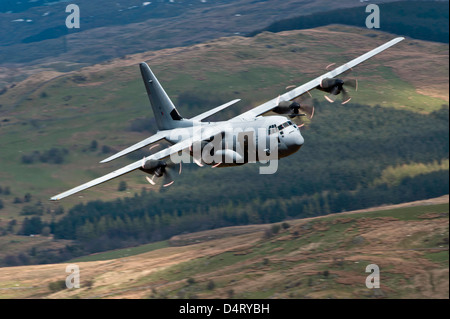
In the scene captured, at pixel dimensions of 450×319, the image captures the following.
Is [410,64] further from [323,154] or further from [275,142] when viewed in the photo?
[275,142]

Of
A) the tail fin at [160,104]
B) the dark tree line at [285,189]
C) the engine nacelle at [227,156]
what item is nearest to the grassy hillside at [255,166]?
the dark tree line at [285,189]

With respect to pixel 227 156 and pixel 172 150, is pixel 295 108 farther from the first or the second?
pixel 172 150

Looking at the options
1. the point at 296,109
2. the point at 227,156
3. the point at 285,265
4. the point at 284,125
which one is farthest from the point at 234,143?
the point at 285,265

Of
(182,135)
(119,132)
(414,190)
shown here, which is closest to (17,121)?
(119,132)

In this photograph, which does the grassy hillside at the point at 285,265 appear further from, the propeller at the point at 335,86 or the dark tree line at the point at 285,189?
the propeller at the point at 335,86

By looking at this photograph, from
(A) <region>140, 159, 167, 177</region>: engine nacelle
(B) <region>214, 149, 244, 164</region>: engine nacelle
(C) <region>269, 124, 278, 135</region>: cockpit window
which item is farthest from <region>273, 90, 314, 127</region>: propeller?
(A) <region>140, 159, 167, 177</region>: engine nacelle

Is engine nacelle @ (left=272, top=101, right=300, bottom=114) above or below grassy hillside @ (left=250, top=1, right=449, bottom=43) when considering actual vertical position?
above

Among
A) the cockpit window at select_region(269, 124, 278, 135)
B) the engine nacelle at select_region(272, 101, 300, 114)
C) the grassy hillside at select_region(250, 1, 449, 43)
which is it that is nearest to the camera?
the cockpit window at select_region(269, 124, 278, 135)

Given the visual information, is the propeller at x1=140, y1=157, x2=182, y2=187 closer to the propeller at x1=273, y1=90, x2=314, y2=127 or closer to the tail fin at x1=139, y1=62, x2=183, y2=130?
the tail fin at x1=139, y1=62, x2=183, y2=130
